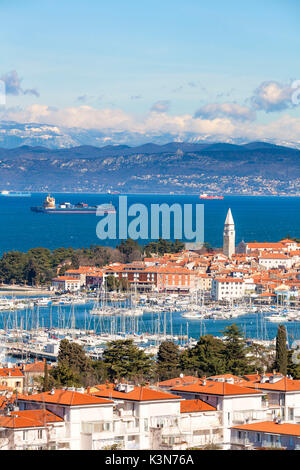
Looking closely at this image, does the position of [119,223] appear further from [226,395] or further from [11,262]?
[226,395]

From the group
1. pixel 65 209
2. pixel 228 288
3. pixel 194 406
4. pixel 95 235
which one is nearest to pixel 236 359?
pixel 194 406

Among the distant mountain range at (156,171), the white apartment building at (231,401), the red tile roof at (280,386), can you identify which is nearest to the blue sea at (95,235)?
the red tile roof at (280,386)

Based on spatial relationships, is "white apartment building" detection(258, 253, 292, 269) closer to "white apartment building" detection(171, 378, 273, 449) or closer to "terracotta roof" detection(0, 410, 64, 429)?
"white apartment building" detection(171, 378, 273, 449)

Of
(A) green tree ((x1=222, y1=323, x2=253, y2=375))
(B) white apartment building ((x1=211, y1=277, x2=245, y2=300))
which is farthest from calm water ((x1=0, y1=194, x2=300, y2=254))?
(A) green tree ((x1=222, y1=323, x2=253, y2=375))

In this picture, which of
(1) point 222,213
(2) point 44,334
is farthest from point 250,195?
(2) point 44,334

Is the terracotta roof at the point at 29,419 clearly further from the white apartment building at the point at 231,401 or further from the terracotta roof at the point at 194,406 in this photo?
the white apartment building at the point at 231,401
